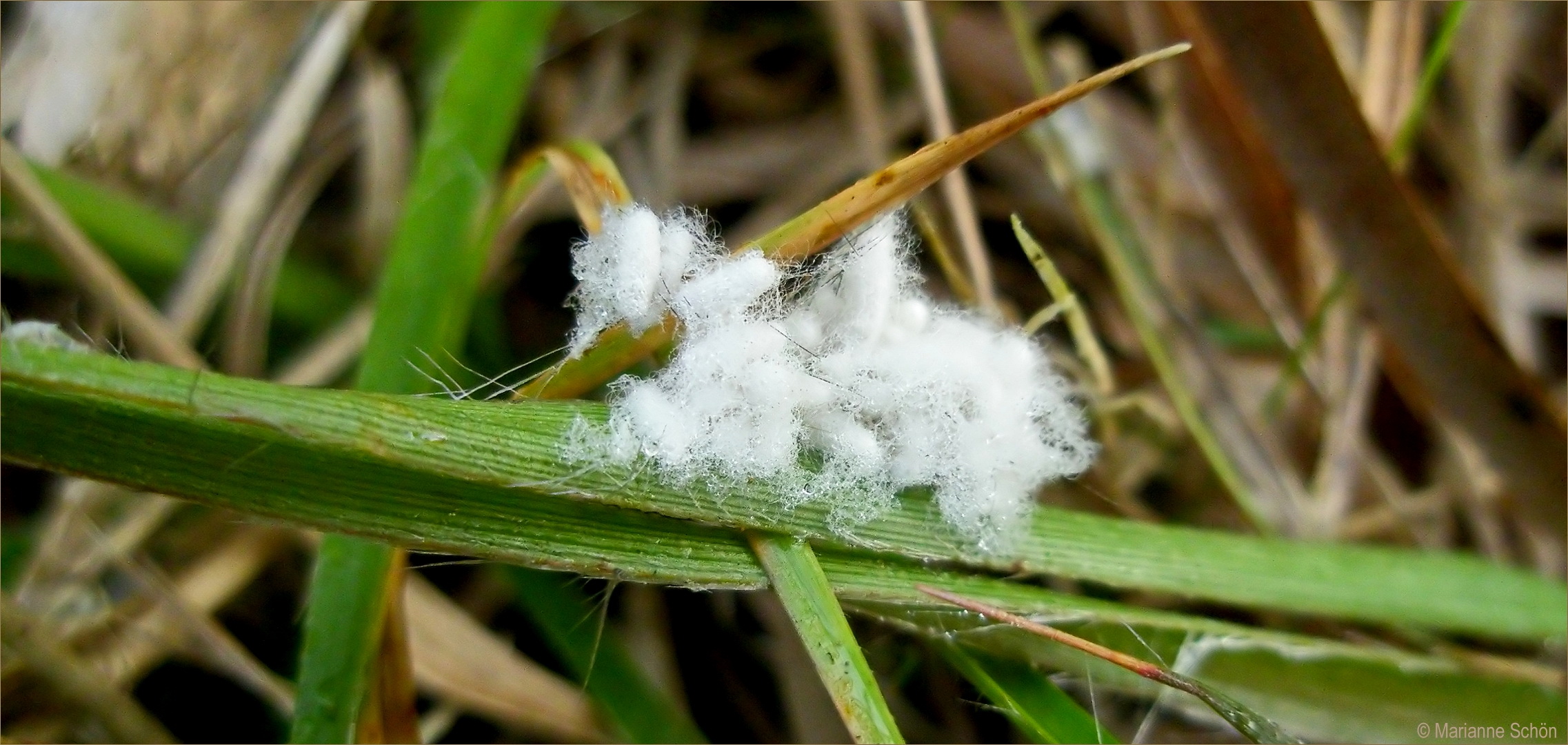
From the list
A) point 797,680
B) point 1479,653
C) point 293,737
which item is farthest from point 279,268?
point 1479,653

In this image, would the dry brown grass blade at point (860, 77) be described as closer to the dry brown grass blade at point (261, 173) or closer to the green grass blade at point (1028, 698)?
the dry brown grass blade at point (261, 173)

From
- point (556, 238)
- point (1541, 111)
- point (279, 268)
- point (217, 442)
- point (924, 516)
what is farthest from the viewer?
point (1541, 111)

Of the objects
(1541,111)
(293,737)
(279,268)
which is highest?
(279,268)

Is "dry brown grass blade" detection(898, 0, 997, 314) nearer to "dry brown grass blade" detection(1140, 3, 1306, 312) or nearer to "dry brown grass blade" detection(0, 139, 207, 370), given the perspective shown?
"dry brown grass blade" detection(1140, 3, 1306, 312)

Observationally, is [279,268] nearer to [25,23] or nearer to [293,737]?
[25,23]

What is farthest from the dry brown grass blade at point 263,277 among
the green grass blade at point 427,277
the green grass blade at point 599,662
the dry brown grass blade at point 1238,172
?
the dry brown grass blade at point 1238,172

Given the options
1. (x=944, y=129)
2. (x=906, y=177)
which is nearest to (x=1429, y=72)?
(x=944, y=129)

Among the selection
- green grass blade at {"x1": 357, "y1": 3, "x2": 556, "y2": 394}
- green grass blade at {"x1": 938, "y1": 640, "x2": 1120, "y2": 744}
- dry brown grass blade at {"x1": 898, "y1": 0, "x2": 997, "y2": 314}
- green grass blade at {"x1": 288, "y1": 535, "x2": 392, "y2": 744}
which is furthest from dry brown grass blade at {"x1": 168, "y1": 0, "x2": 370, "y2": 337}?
green grass blade at {"x1": 938, "y1": 640, "x2": 1120, "y2": 744}

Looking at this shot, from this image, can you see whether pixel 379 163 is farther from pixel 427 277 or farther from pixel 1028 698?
pixel 1028 698
